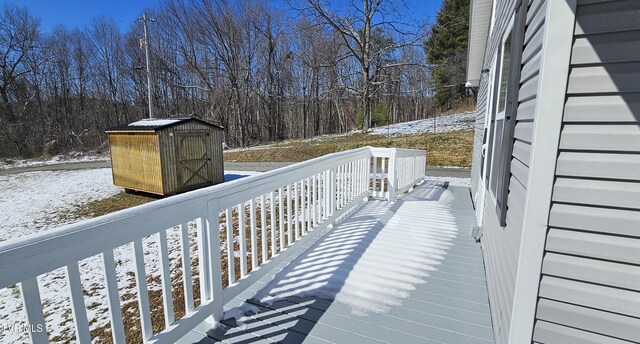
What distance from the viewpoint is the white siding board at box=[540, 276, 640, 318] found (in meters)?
1.13

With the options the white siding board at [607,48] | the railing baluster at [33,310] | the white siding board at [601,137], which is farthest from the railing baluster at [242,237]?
the white siding board at [607,48]

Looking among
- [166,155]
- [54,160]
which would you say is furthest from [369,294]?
[54,160]

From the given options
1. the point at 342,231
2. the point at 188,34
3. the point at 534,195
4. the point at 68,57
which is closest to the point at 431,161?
the point at 342,231

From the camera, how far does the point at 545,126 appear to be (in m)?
1.21

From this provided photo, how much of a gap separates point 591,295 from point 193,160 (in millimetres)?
10339

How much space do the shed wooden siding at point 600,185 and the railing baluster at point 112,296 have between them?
1856 mm

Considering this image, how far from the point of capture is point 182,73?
27.0 meters

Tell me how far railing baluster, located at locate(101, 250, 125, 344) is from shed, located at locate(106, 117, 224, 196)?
8547 mm

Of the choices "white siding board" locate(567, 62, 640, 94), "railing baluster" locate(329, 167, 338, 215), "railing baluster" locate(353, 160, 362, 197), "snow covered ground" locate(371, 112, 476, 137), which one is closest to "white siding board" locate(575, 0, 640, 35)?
"white siding board" locate(567, 62, 640, 94)

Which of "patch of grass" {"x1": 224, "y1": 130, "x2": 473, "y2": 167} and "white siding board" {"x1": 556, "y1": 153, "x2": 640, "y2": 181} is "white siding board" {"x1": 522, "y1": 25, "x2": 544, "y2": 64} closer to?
"white siding board" {"x1": 556, "y1": 153, "x2": 640, "y2": 181}

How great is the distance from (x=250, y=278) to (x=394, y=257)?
4.51 ft

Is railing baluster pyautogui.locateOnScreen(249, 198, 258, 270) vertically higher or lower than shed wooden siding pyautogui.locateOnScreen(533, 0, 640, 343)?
lower

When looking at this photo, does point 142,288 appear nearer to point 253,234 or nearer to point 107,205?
point 253,234

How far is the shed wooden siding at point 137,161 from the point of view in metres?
9.19
